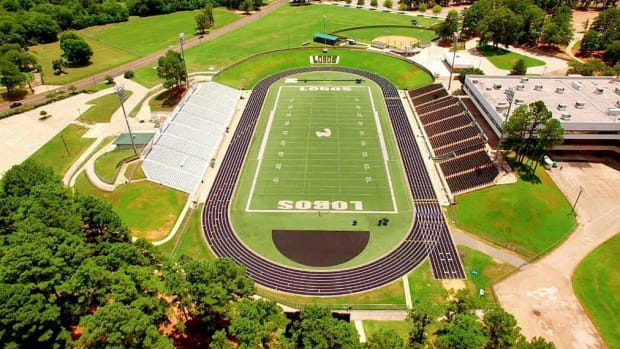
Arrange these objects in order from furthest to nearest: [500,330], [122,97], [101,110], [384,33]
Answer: [384,33] → [101,110] → [122,97] → [500,330]

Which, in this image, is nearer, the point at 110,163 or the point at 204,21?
the point at 110,163

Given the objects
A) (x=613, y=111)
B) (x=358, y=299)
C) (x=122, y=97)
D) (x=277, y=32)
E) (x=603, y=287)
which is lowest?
(x=358, y=299)

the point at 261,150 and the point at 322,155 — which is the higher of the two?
the point at 322,155

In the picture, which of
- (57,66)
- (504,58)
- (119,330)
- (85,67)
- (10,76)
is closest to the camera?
(119,330)

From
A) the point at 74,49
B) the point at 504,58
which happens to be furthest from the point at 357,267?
the point at 74,49

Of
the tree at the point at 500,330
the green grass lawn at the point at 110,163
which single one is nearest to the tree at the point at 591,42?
the tree at the point at 500,330

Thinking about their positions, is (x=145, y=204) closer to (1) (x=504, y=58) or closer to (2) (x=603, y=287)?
(2) (x=603, y=287)

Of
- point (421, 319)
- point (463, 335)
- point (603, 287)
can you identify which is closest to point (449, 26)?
point (603, 287)
